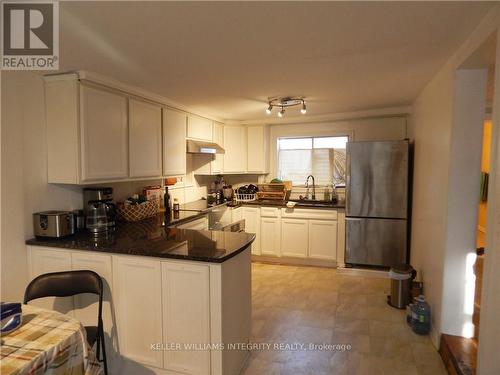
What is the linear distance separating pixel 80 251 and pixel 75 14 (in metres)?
1.48

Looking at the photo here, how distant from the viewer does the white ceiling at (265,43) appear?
1465 millimetres

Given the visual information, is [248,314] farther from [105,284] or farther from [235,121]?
[235,121]

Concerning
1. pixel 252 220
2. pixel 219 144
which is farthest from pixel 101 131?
pixel 252 220

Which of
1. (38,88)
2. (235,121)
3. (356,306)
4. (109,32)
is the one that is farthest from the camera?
(235,121)

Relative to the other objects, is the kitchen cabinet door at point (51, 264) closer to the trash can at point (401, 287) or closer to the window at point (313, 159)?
the trash can at point (401, 287)

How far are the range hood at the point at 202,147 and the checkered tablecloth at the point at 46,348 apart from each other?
8.30ft

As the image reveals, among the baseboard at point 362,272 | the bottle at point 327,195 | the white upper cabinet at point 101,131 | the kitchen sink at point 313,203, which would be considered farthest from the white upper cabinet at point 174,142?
the baseboard at point 362,272

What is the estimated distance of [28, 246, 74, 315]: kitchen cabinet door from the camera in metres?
2.11

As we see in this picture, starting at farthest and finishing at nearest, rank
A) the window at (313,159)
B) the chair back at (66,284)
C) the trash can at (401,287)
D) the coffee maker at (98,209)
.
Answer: the window at (313,159)
the trash can at (401,287)
the coffee maker at (98,209)
the chair back at (66,284)

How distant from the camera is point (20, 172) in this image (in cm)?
210

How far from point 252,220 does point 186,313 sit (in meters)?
2.68

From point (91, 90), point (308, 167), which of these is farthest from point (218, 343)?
point (308, 167)

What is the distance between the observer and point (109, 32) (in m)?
1.68

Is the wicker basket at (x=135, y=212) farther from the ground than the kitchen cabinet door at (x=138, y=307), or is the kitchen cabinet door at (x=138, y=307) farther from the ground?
the wicker basket at (x=135, y=212)
